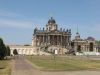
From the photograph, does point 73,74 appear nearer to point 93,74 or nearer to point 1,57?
point 93,74

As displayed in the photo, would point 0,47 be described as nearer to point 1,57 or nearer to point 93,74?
point 1,57

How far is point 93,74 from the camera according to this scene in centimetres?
3055

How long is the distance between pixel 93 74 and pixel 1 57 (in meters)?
70.5

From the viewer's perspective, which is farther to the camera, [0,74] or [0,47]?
[0,47]

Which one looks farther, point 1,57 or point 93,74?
point 1,57

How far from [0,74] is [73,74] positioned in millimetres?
7192

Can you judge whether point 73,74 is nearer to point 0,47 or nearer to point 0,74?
point 0,74

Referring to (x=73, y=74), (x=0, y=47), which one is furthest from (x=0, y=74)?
(x=0, y=47)

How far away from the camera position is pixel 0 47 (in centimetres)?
9575

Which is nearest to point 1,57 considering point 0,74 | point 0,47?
point 0,47

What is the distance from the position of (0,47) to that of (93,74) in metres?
67.8

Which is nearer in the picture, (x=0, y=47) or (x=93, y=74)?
(x=93, y=74)

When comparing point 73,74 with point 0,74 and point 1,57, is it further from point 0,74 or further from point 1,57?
point 1,57

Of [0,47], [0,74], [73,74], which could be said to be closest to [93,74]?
[73,74]
